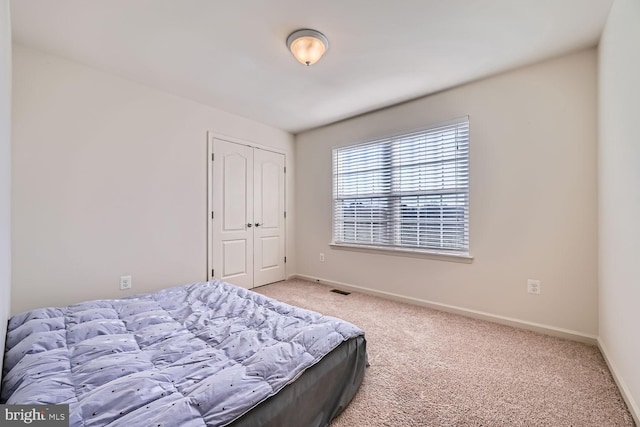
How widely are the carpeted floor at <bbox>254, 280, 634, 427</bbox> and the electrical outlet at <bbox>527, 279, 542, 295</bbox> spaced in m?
0.37

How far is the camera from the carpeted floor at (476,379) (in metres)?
1.41

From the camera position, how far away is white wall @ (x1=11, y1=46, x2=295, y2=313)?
86.4 inches

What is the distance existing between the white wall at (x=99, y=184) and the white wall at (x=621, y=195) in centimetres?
366

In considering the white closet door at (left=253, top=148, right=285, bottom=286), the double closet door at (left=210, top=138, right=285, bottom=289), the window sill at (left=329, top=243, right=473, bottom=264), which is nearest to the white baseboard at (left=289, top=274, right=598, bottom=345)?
the window sill at (left=329, top=243, right=473, bottom=264)

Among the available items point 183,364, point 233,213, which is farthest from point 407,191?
point 183,364

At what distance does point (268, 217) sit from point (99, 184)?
2.07 m

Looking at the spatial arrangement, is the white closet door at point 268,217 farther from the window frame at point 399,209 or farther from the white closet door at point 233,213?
the window frame at point 399,209

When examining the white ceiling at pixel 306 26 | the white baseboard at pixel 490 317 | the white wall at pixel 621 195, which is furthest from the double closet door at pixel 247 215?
the white wall at pixel 621 195

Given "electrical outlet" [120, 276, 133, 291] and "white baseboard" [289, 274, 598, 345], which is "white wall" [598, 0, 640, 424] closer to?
"white baseboard" [289, 274, 598, 345]

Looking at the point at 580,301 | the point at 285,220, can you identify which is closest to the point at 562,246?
the point at 580,301

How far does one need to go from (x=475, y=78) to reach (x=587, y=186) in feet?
4.54

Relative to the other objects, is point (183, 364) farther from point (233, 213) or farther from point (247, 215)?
point (247, 215)

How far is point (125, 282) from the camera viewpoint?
266cm

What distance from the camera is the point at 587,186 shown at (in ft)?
7.20
